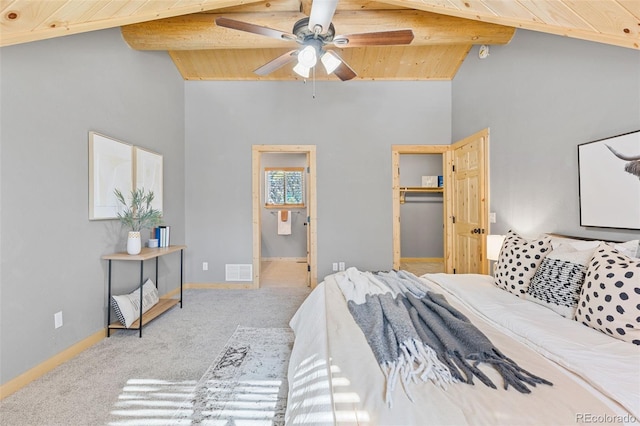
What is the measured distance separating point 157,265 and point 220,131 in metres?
2.09

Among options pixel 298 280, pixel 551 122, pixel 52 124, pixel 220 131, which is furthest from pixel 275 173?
pixel 551 122

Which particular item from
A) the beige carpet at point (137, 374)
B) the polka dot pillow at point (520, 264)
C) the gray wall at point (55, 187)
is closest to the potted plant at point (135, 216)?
the gray wall at point (55, 187)

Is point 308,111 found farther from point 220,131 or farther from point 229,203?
point 229,203

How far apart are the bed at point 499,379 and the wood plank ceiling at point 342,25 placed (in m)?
1.39

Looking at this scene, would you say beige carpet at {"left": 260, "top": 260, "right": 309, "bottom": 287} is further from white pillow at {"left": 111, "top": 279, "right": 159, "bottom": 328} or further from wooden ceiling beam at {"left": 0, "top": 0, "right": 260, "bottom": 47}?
wooden ceiling beam at {"left": 0, "top": 0, "right": 260, "bottom": 47}

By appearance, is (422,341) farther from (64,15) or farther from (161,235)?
(161,235)

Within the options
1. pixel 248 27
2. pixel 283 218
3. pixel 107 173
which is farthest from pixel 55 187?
pixel 283 218

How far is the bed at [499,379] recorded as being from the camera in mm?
812

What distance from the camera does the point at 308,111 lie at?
4086 millimetres

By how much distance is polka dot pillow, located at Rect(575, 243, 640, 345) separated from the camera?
120cm

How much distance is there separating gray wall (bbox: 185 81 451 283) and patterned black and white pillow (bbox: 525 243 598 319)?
7.95 ft

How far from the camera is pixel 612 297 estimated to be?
1.25m

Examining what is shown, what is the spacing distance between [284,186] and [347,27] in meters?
3.74

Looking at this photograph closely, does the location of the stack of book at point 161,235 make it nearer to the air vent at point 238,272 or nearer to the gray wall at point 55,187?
the gray wall at point 55,187
